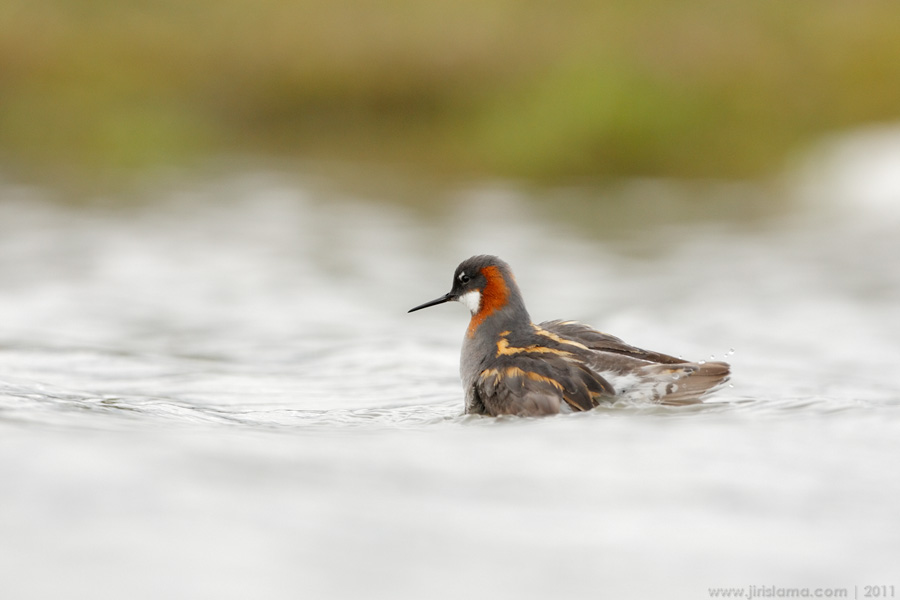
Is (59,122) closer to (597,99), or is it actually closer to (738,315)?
(597,99)

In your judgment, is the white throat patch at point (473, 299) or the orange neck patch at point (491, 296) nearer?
the orange neck patch at point (491, 296)

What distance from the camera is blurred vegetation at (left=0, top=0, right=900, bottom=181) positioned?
18062mm

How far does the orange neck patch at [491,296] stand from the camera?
679cm

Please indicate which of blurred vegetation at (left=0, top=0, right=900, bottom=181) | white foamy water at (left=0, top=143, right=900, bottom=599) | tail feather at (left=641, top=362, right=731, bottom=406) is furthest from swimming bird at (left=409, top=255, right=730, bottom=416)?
blurred vegetation at (left=0, top=0, right=900, bottom=181)

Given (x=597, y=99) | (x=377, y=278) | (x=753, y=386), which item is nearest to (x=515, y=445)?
(x=753, y=386)

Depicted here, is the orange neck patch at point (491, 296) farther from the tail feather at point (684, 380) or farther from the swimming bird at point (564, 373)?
the tail feather at point (684, 380)

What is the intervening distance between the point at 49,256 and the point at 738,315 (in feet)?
19.9

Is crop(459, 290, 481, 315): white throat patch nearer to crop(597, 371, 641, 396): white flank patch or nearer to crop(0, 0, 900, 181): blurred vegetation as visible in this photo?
crop(597, 371, 641, 396): white flank patch

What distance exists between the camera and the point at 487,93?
1920 centimetres

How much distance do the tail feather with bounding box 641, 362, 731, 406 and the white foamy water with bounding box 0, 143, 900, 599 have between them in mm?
127

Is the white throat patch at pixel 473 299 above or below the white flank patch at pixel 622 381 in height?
above

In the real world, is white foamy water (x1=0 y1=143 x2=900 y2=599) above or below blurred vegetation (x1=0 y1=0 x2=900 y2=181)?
below

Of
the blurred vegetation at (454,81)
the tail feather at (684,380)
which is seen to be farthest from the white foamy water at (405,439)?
the blurred vegetation at (454,81)

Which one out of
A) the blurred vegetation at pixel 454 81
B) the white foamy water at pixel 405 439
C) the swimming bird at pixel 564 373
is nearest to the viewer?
the white foamy water at pixel 405 439
